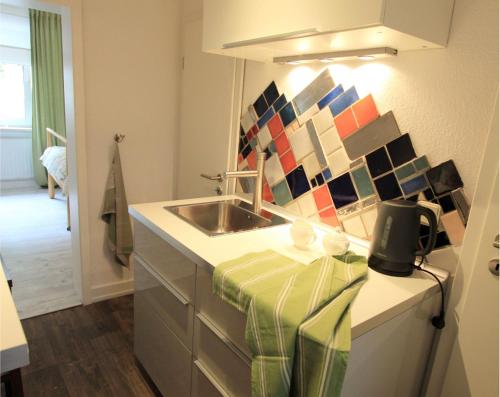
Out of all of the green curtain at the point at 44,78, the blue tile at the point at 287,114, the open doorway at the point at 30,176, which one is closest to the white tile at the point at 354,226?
the blue tile at the point at 287,114

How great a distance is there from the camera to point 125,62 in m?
2.20

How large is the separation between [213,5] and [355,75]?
0.67 meters

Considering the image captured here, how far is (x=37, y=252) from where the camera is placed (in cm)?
305

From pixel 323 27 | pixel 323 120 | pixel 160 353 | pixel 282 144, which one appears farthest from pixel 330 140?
pixel 160 353

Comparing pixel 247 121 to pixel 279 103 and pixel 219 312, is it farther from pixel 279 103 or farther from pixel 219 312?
pixel 219 312

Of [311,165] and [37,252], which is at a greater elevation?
[311,165]

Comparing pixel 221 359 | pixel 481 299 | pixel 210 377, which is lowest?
pixel 210 377

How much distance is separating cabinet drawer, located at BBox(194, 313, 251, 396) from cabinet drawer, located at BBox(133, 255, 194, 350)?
7cm

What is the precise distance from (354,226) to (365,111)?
0.46 m

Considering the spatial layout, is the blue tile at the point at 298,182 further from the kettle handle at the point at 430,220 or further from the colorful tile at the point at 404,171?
the kettle handle at the point at 430,220

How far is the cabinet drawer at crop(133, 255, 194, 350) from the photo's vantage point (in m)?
1.32

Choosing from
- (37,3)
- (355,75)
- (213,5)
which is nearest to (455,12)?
(355,75)

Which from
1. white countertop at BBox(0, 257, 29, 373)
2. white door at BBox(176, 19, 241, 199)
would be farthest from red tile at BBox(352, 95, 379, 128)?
white countertop at BBox(0, 257, 29, 373)

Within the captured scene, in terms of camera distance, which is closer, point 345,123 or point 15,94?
point 345,123
